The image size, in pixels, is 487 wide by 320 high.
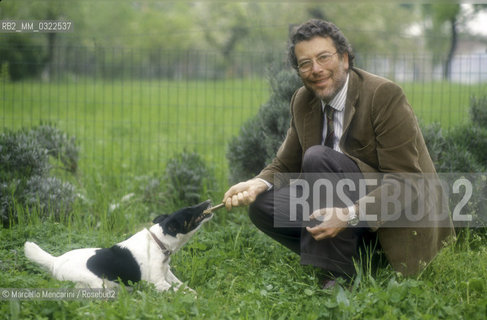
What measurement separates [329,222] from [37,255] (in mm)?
1829

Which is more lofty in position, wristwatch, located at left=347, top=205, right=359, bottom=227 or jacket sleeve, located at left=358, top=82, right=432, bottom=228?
jacket sleeve, located at left=358, top=82, right=432, bottom=228

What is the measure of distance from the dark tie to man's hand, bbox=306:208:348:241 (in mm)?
564

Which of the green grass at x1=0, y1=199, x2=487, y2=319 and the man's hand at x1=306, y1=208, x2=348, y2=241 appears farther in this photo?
the man's hand at x1=306, y1=208, x2=348, y2=241

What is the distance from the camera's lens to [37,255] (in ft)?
10.8

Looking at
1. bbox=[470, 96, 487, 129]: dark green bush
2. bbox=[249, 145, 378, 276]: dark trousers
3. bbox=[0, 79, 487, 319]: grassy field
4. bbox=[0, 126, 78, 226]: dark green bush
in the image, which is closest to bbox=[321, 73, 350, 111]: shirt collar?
bbox=[249, 145, 378, 276]: dark trousers

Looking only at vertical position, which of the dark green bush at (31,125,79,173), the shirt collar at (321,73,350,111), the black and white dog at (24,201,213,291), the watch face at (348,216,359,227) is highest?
the shirt collar at (321,73,350,111)

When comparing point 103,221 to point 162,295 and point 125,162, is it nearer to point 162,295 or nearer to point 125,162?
point 162,295

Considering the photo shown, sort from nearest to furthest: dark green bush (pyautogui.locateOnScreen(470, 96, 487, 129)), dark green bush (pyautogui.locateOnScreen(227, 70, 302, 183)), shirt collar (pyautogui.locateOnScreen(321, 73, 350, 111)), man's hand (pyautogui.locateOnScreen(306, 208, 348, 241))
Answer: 1. man's hand (pyautogui.locateOnScreen(306, 208, 348, 241))
2. shirt collar (pyautogui.locateOnScreen(321, 73, 350, 111))
3. dark green bush (pyautogui.locateOnScreen(227, 70, 302, 183))
4. dark green bush (pyautogui.locateOnScreen(470, 96, 487, 129))

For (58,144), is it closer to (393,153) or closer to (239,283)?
(239,283)

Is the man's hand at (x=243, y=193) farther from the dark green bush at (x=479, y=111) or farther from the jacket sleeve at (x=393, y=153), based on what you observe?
the dark green bush at (x=479, y=111)

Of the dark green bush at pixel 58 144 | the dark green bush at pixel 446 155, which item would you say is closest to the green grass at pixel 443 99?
the dark green bush at pixel 446 155

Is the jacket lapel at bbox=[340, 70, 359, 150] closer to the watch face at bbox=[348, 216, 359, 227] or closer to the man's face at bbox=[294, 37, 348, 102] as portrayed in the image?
the man's face at bbox=[294, 37, 348, 102]

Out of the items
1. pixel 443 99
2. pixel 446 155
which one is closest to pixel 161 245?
pixel 446 155

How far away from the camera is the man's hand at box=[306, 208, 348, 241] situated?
3.04 metres
